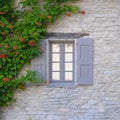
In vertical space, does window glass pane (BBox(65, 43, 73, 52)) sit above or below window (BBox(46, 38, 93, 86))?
above

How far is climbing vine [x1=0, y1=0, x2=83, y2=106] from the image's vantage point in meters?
5.90

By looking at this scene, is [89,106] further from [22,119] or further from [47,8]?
[47,8]

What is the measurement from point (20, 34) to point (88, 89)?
1.94 metres

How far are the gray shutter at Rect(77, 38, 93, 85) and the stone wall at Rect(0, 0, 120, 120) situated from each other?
124mm

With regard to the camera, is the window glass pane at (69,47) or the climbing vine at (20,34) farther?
the window glass pane at (69,47)

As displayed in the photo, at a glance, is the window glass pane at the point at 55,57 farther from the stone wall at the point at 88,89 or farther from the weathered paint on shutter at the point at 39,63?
the stone wall at the point at 88,89

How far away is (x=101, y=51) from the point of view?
6117 mm

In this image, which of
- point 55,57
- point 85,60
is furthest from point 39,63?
point 85,60

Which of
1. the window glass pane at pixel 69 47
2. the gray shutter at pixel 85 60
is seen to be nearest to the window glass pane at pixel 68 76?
the gray shutter at pixel 85 60

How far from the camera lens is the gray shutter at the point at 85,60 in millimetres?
6070

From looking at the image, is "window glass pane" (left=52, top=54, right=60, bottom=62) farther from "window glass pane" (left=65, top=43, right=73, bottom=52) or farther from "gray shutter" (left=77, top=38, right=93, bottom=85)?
"gray shutter" (left=77, top=38, right=93, bottom=85)

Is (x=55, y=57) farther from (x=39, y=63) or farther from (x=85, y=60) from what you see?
(x=85, y=60)

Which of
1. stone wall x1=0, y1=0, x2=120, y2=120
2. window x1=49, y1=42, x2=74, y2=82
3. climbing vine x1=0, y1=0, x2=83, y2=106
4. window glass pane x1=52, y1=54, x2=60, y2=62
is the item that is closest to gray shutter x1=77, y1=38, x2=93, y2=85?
stone wall x1=0, y1=0, x2=120, y2=120

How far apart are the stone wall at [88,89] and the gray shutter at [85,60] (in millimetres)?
124
